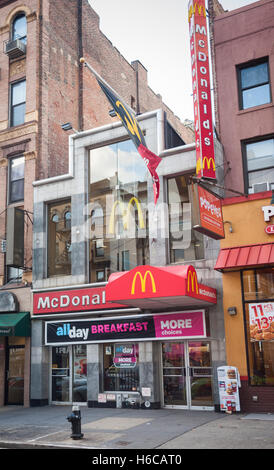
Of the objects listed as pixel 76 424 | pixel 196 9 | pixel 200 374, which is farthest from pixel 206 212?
pixel 196 9

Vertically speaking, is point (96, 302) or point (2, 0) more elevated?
point (2, 0)

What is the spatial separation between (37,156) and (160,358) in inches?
419

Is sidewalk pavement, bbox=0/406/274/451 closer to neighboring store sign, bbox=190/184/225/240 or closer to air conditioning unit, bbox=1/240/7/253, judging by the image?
neighboring store sign, bbox=190/184/225/240

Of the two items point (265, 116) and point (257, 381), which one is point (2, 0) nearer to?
point (265, 116)

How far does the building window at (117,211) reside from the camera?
17969 mm

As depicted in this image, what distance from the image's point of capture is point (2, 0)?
24281mm

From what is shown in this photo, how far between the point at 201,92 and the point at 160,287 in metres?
6.22

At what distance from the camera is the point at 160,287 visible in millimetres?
13805

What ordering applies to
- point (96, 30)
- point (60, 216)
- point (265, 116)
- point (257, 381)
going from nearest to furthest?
point (257, 381)
point (265, 116)
point (60, 216)
point (96, 30)

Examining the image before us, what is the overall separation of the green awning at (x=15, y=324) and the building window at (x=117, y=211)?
3321 millimetres

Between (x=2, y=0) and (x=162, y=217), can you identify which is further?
(x=2, y=0)

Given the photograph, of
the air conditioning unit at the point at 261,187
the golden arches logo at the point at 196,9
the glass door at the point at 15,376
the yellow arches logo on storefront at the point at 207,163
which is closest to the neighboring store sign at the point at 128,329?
the glass door at the point at 15,376
